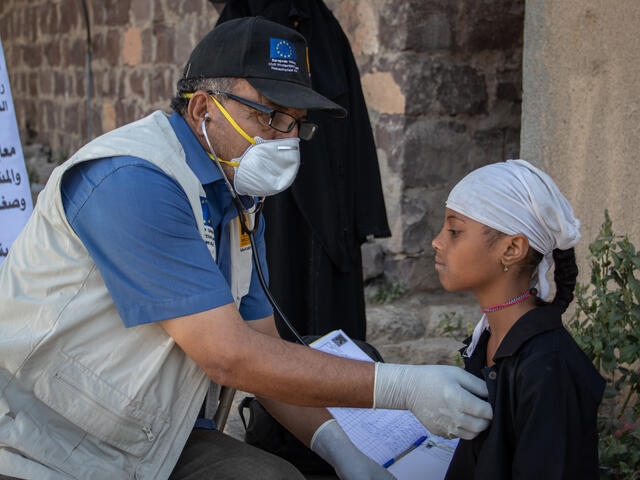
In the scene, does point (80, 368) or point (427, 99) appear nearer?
point (80, 368)

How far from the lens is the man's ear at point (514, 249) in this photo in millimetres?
1882

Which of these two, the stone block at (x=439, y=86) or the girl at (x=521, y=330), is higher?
the stone block at (x=439, y=86)

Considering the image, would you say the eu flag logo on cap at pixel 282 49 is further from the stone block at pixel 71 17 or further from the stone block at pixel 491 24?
the stone block at pixel 71 17

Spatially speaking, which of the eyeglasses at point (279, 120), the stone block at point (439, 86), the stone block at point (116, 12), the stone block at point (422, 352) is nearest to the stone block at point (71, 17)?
the stone block at point (116, 12)

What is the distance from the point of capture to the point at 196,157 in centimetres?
194

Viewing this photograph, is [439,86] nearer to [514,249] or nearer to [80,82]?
[514,249]

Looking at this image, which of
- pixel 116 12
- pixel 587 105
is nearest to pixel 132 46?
pixel 116 12

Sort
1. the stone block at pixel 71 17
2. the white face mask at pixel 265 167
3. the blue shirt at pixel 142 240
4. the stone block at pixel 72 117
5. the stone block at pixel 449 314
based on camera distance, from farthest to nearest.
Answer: the stone block at pixel 72 117 < the stone block at pixel 71 17 < the stone block at pixel 449 314 < the white face mask at pixel 265 167 < the blue shirt at pixel 142 240

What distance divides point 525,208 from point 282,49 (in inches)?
27.1

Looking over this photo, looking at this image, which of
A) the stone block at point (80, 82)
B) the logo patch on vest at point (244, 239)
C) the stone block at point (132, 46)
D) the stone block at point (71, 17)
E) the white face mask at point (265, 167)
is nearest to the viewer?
the white face mask at point (265, 167)

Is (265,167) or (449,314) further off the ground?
(265,167)

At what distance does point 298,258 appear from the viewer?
3.42 metres

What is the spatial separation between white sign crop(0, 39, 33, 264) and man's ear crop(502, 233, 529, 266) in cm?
191

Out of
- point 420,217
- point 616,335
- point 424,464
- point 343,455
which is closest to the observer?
point 343,455
